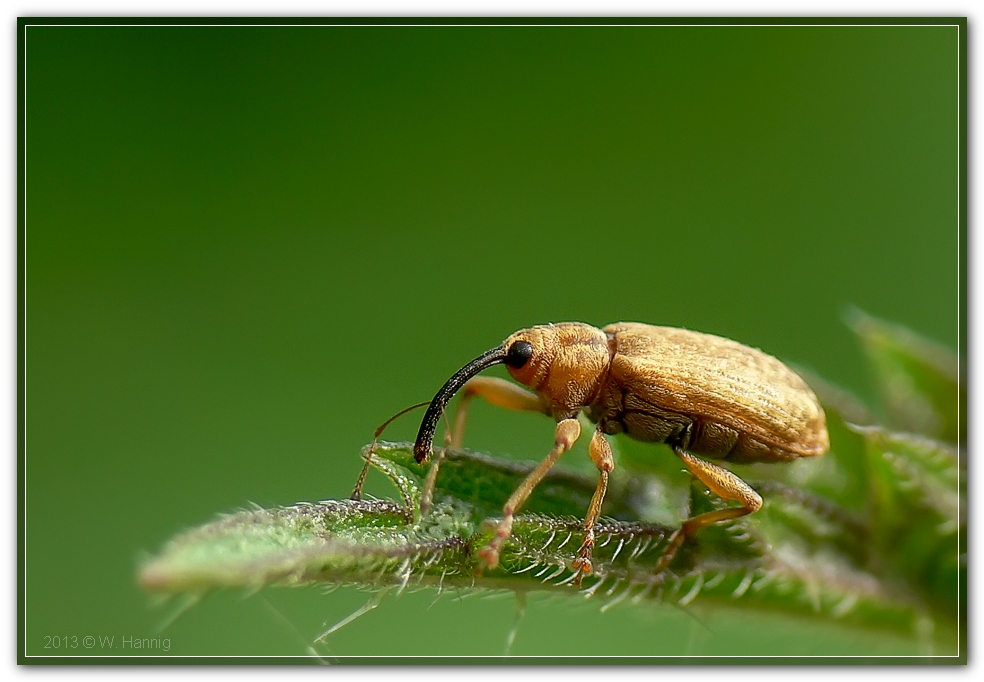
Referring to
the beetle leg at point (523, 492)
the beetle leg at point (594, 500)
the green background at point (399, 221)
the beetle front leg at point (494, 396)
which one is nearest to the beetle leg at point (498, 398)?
the beetle front leg at point (494, 396)

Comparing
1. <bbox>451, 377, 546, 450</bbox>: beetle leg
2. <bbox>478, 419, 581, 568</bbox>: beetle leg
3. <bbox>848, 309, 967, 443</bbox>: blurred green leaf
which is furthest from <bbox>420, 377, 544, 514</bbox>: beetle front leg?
<bbox>848, 309, 967, 443</bbox>: blurred green leaf

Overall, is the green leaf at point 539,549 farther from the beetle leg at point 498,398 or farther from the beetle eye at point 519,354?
the beetle leg at point 498,398

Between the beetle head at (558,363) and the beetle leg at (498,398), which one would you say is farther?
the beetle leg at (498,398)

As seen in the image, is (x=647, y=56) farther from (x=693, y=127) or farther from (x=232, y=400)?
(x=232, y=400)

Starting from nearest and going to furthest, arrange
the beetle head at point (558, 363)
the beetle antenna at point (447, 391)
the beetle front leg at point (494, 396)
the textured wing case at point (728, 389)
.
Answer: the beetle antenna at point (447, 391), the textured wing case at point (728, 389), the beetle head at point (558, 363), the beetle front leg at point (494, 396)

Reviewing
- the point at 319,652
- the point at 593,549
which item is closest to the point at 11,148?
the point at 319,652
